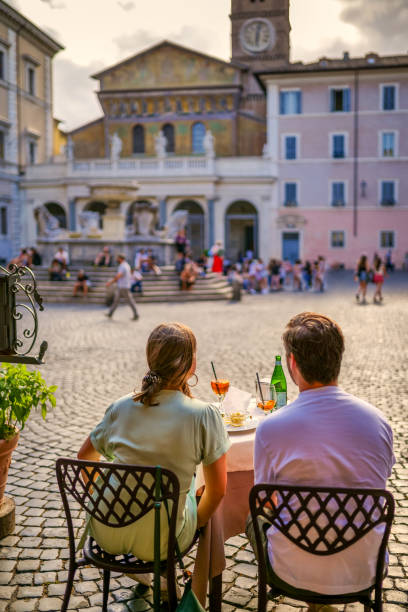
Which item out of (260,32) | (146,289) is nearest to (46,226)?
(146,289)

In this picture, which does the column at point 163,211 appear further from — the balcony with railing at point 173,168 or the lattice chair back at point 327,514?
the lattice chair back at point 327,514

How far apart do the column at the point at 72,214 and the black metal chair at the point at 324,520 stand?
3783cm

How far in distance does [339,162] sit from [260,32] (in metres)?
19.8

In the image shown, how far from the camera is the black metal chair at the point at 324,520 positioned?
2420 millimetres

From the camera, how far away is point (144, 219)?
82.0ft

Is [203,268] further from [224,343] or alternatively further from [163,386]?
[163,386]

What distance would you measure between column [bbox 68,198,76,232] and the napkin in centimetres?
3632

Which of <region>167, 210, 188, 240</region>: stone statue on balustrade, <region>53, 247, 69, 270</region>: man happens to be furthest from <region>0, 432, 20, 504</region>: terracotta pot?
<region>167, 210, 188, 240</region>: stone statue on balustrade

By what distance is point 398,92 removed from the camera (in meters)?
39.2

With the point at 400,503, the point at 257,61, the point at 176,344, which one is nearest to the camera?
the point at 176,344

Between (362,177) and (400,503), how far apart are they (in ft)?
122

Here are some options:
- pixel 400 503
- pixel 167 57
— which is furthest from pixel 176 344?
Result: pixel 167 57

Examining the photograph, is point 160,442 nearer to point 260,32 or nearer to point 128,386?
point 128,386

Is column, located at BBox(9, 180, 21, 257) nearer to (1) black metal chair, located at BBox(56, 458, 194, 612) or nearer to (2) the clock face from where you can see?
(2) the clock face
